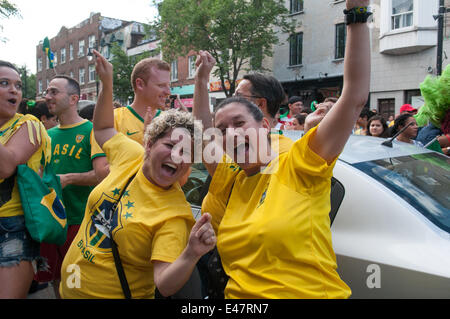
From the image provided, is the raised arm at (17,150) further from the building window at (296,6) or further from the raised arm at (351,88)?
the building window at (296,6)

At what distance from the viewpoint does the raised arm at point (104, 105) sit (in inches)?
91.8

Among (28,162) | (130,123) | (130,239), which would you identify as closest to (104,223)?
(130,239)

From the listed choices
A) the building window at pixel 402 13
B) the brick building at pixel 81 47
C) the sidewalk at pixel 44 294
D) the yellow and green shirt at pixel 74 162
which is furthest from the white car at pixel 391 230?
the brick building at pixel 81 47

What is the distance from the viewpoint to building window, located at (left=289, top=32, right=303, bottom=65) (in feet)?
67.0

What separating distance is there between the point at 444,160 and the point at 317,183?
1.74 meters

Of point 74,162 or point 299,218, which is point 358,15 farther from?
point 74,162

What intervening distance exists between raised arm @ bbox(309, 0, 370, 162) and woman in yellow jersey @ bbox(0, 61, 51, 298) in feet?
5.87

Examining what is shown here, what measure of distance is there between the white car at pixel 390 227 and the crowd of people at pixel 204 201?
47 cm

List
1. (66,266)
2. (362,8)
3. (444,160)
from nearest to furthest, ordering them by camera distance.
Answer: (362,8) → (66,266) → (444,160)

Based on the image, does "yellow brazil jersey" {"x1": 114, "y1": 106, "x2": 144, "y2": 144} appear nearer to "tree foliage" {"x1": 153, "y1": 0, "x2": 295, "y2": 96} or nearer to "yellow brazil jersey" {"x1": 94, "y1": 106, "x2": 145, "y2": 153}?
"yellow brazil jersey" {"x1": 94, "y1": 106, "x2": 145, "y2": 153}

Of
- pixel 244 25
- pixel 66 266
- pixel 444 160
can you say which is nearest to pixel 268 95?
pixel 444 160

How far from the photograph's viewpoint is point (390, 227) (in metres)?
1.97

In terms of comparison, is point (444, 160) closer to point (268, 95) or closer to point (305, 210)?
point (268, 95)

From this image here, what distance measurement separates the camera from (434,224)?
1.92 m
